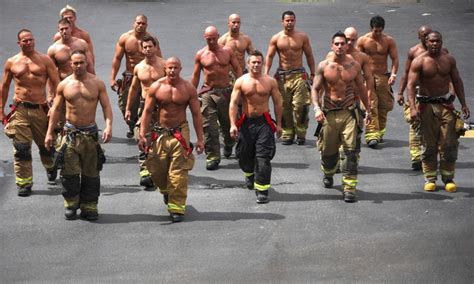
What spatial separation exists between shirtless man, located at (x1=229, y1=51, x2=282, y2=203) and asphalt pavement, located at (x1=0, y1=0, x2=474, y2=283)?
0.60 m

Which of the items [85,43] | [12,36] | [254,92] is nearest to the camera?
[254,92]

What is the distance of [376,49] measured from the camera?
2152 cm

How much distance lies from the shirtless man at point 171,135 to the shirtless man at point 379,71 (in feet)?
15.7

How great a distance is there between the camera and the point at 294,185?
744 inches

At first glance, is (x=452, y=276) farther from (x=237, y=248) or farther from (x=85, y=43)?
(x=85, y=43)

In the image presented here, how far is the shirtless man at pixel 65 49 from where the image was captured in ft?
66.4

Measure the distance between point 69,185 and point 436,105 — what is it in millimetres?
5343

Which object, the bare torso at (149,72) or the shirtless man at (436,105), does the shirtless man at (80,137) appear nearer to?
the bare torso at (149,72)

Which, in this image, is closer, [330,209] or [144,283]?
[144,283]

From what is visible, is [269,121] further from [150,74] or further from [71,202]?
[71,202]

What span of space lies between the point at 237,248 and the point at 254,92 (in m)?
3.13

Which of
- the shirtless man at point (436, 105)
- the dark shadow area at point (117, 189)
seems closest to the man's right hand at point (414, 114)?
the shirtless man at point (436, 105)

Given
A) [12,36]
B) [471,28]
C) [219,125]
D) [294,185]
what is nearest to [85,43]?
[219,125]

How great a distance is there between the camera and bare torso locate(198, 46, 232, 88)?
20.2 metres
